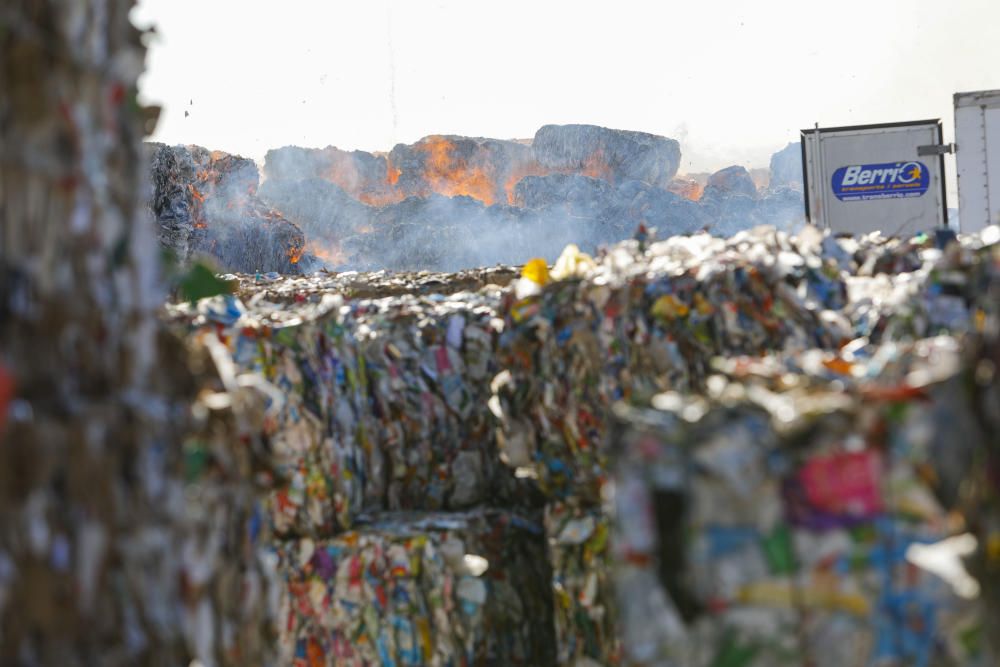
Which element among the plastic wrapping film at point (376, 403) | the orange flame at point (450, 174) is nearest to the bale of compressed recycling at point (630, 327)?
the plastic wrapping film at point (376, 403)

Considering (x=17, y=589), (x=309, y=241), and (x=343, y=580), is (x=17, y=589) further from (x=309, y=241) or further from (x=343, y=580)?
(x=309, y=241)

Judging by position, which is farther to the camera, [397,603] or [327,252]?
[327,252]

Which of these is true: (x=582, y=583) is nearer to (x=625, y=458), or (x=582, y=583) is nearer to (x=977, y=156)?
(x=625, y=458)

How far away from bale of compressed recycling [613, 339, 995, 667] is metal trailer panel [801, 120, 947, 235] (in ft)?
26.0

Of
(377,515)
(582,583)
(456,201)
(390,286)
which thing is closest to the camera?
(582,583)

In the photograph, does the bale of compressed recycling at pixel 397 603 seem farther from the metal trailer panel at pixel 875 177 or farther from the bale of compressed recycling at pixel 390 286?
the metal trailer panel at pixel 875 177

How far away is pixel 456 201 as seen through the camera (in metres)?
55.9

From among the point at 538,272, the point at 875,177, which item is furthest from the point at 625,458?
the point at 875,177

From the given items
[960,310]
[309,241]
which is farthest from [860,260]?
[309,241]

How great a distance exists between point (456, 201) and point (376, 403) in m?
51.9

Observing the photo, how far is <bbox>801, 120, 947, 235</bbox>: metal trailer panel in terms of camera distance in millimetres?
9273

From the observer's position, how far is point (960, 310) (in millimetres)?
2830

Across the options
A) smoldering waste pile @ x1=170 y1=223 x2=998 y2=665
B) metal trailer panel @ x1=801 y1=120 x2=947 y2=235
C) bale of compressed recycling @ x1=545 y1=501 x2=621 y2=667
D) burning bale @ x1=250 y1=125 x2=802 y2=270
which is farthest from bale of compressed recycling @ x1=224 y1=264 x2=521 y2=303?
burning bale @ x1=250 y1=125 x2=802 y2=270

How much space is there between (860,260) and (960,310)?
117 cm
